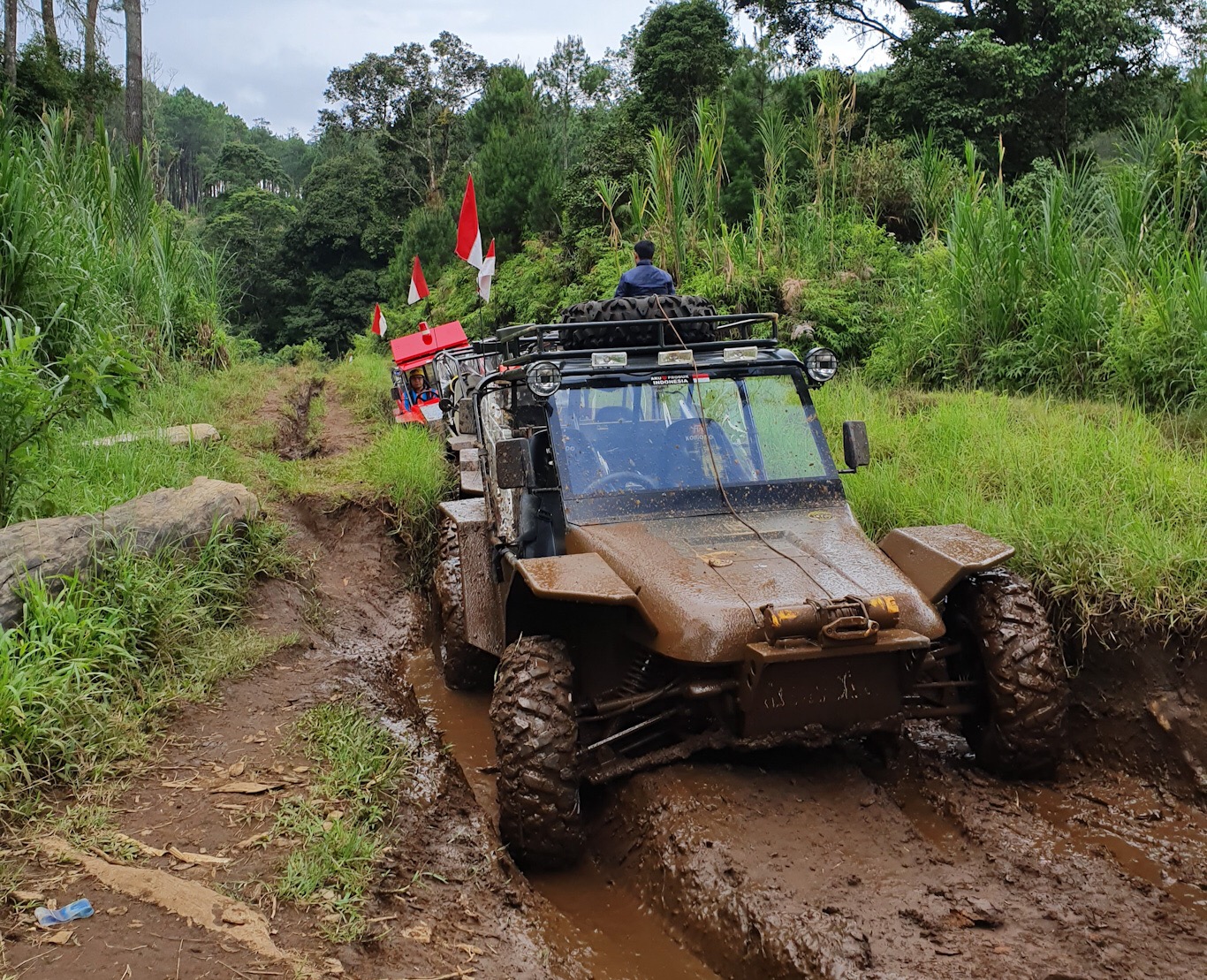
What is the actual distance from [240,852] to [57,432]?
3718 millimetres

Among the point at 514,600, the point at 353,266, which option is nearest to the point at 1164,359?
the point at 514,600

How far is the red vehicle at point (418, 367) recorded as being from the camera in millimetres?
12398

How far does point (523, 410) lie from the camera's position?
5.58 meters

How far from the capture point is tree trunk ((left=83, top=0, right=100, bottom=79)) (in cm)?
1825

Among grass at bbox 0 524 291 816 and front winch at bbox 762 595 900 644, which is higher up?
front winch at bbox 762 595 900 644

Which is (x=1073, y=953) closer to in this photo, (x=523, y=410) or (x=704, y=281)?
(x=523, y=410)

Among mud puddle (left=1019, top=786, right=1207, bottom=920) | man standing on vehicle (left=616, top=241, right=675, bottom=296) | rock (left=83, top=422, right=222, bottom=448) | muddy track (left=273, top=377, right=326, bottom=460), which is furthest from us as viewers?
muddy track (left=273, top=377, right=326, bottom=460)

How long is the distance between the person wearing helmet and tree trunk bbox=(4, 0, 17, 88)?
7817 mm

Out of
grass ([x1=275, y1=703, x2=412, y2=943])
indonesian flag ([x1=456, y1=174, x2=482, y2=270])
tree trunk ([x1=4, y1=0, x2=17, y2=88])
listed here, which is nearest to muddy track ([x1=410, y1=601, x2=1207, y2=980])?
grass ([x1=275, y1=703, x2=412, y2=943])

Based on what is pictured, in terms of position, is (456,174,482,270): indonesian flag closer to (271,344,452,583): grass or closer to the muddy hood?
(271,344,452,583): grass

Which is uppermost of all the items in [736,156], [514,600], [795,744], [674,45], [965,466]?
[674,45]

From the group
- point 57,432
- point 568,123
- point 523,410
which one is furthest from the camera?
point 568,123

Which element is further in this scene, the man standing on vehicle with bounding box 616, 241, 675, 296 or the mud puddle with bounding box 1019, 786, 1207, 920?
the man standing on vehicle with bounding box 616, 241, 675, 296

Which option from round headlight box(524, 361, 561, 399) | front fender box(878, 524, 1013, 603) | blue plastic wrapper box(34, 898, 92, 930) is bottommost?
blue plastic wrapper box(34, 898, 92, 930)
